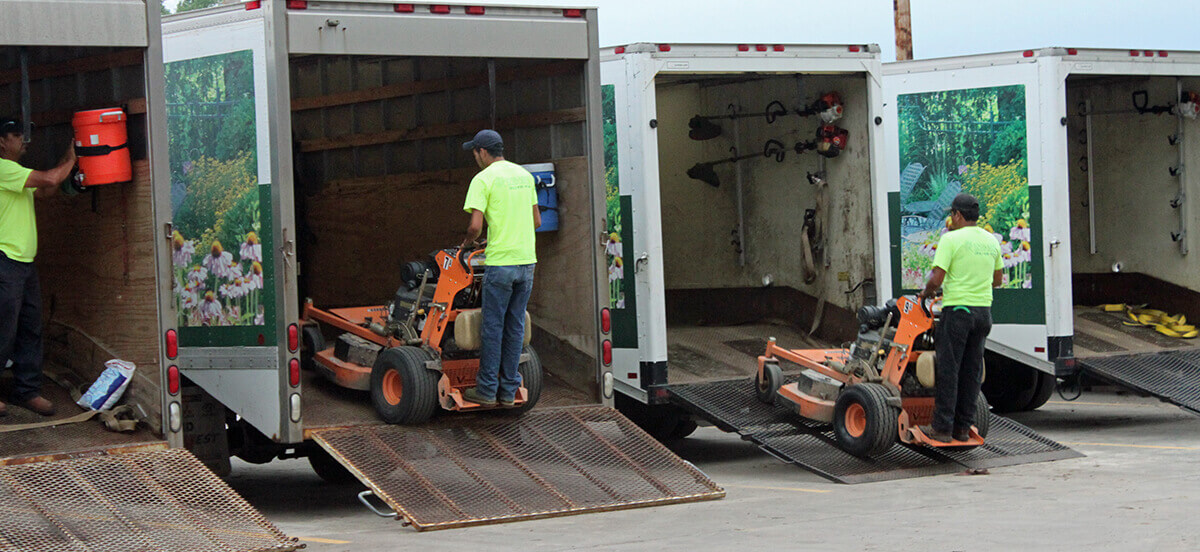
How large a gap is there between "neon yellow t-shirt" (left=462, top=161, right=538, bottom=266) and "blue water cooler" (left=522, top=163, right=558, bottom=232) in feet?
3.27

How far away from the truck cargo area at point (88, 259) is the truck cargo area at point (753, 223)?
154 inches

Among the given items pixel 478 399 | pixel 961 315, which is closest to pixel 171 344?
pixel 478 399

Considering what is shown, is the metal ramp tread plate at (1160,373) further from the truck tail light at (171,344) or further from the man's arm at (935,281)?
the truck tail light at (171,344)

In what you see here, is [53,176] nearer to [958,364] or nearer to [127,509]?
[127,509]

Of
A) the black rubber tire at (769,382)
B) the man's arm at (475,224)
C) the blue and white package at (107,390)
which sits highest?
the man's arm at (475,224)

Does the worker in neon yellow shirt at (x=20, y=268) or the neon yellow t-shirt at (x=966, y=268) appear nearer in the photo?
the worker in neon yellow shirt at (x=20, y=268)

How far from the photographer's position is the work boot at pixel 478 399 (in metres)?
8.85

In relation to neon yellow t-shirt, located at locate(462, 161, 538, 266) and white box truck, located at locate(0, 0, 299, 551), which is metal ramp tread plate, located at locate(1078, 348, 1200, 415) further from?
white box truck, located at locate(0, 0, 299, 551)

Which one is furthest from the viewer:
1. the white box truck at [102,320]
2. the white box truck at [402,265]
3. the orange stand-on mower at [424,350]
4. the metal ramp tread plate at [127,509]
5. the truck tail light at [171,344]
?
the orange stand-on mower at [424,350]

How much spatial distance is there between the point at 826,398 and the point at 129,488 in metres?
4.64

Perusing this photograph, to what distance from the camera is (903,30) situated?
60.4 ft

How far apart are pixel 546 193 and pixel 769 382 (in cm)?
206

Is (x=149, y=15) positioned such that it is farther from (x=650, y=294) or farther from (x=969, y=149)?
(x=969, y=149)

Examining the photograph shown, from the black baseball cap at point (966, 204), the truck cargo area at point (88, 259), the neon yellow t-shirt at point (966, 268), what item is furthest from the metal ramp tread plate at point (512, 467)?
the black baseball cap at point (966, 204)
